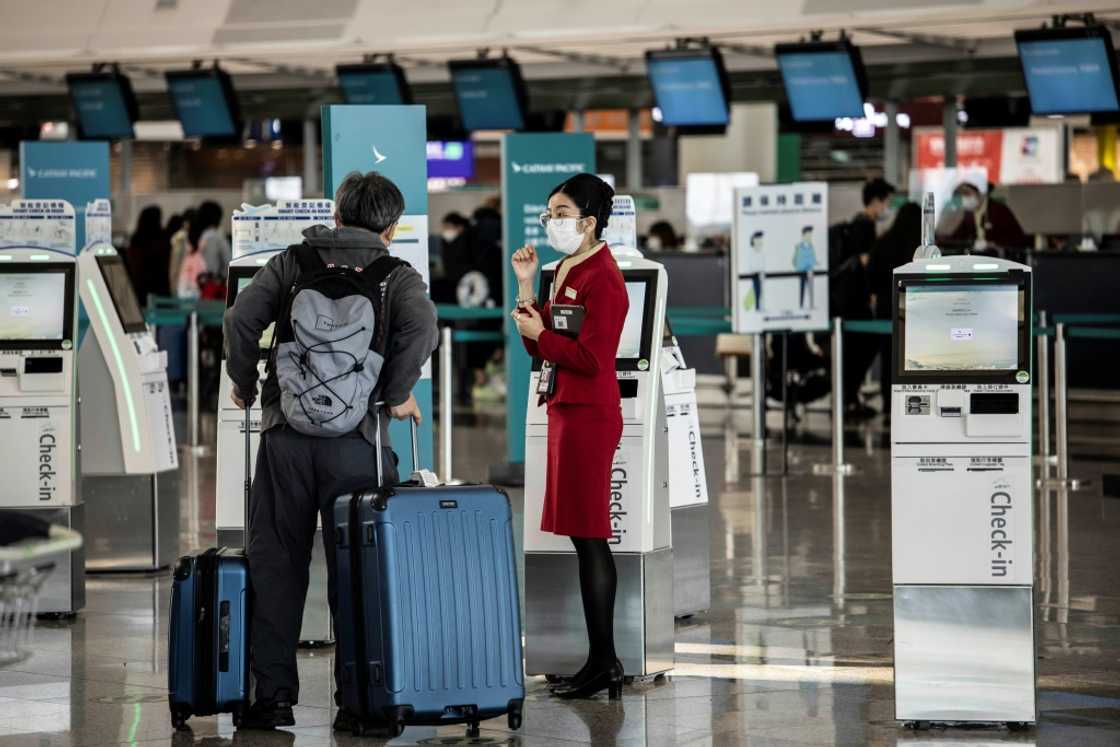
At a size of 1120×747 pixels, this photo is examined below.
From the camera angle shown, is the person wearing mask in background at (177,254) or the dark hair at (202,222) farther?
the person wearing mask in background at (177,254)

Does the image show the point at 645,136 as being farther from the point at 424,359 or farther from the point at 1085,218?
the point at 424,359

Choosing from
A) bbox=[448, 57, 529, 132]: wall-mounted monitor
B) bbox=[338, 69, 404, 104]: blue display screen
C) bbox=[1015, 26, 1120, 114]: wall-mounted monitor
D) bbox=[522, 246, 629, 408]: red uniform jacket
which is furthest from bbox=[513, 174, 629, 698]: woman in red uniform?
bbox=[338, 69, 404, 104]: blue display screen

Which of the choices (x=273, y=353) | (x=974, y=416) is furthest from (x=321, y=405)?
(x=974, y=416)

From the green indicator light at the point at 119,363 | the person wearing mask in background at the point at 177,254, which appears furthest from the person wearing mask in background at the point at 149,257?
the green indicator light at the point at 119,363

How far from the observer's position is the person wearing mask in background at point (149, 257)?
16375 millimetres

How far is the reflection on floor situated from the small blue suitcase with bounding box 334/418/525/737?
0.20m

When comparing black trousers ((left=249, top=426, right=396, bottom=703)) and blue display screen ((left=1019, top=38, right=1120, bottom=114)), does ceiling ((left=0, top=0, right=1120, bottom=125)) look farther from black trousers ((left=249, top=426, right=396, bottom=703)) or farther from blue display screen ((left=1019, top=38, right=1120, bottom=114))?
black trousers ((left=249, top=426, right=396, bottom=703))

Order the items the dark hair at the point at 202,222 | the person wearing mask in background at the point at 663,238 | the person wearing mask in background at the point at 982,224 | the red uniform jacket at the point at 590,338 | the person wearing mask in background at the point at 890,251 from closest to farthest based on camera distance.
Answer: the red uniform jacket at the point at 590,338 < the person wearing mask in background at the point at 982,224 < the person wearing mask in background at the point at 890,251 < the dark hair at the point at 202,222 < the person wearing mask in background at the point at 663,238

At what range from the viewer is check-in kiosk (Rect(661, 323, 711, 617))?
7.14 m

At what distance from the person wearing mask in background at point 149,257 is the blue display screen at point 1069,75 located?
719cm

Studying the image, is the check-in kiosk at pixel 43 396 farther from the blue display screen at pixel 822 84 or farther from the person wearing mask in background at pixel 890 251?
the blue display screen at pixel 822 84

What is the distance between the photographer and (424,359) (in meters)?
5.42

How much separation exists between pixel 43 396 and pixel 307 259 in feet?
8.11

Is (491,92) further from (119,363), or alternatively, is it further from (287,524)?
(287,524)
